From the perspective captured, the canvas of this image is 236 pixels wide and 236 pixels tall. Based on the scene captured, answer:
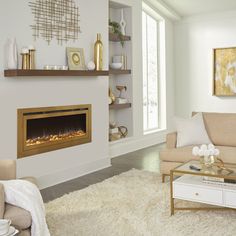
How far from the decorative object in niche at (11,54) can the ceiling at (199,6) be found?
4375mm

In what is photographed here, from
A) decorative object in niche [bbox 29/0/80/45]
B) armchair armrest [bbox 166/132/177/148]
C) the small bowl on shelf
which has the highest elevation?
decorative object in niche [bbox 29/0/80/45]

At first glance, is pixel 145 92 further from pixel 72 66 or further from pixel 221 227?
pixel 221 227

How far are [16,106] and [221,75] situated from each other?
16.8ft

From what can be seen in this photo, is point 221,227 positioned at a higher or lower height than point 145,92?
lower

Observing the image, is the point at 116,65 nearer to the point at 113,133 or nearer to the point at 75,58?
the point at 113,133

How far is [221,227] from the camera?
2.91 meters

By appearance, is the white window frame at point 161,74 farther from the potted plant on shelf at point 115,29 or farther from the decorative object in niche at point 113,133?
the potted plant on shelf at point 115,29

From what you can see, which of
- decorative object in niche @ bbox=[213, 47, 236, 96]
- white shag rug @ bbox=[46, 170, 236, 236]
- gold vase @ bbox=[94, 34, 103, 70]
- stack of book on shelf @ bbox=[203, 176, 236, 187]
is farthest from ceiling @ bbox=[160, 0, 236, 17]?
stack of book on shelf @ bbox=[203, 176, 236, 187]

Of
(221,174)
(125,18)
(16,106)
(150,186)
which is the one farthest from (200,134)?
(125,18)

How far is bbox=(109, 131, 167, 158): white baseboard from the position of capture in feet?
20.0

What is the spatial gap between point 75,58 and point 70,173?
1.56 meters

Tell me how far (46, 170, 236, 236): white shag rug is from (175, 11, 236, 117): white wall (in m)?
4.29

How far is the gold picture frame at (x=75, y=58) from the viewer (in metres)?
4.63

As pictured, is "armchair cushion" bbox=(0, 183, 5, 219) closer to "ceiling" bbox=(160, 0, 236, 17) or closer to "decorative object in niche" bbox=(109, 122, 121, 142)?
"decorative object in niche" bbox=(109, 122, 121, 142)
